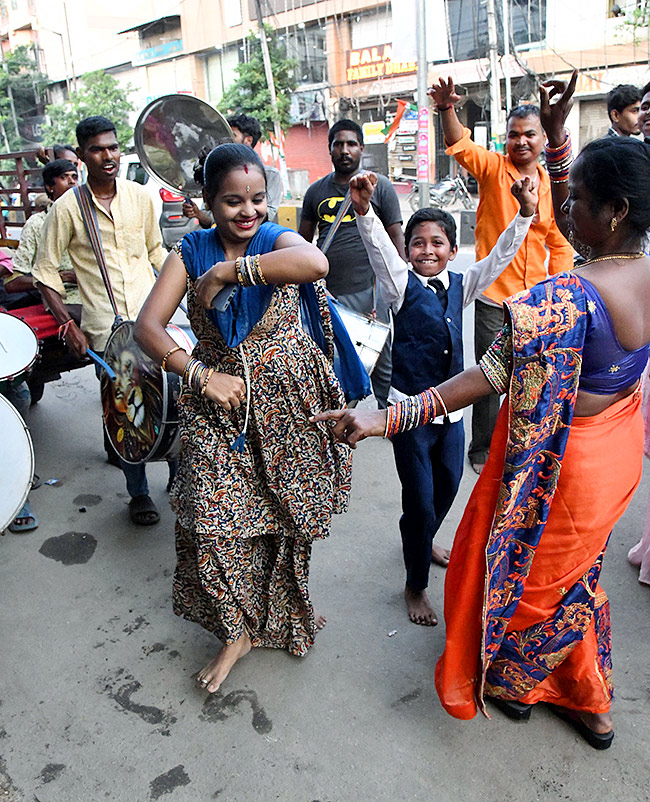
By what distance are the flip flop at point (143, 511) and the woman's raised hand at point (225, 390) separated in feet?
5.80

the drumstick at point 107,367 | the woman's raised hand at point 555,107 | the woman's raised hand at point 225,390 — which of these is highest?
the woman's raised hand at point 555,107

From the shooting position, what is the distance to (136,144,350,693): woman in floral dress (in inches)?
79.2

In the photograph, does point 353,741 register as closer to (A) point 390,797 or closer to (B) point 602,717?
(A) point 390,797

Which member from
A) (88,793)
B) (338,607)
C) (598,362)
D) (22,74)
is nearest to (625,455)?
(598,362)

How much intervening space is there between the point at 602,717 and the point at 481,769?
40 cm

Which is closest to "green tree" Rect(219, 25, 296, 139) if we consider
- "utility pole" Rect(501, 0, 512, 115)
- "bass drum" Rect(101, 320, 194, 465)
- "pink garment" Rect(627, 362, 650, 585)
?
"utility pole" Rect(501, 0, 512, 115)

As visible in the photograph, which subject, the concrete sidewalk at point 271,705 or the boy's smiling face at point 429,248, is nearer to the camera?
the concrete sidewalk at point 271,705

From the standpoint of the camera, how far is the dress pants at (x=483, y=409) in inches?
154

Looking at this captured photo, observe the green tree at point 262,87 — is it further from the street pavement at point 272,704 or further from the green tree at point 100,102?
the street pavement at point 272,704

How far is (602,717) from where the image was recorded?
2.05 metres

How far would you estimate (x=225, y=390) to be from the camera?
77.8 inches

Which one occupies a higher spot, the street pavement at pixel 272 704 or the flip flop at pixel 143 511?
the flip flop at pixel 143 511

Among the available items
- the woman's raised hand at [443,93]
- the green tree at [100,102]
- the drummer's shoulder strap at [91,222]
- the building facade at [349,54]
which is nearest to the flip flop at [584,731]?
the woman's raised hand at [443,93]

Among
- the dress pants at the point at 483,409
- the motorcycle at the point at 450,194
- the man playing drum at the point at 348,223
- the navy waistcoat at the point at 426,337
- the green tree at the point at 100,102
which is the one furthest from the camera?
the green tree at the point at 100,102
